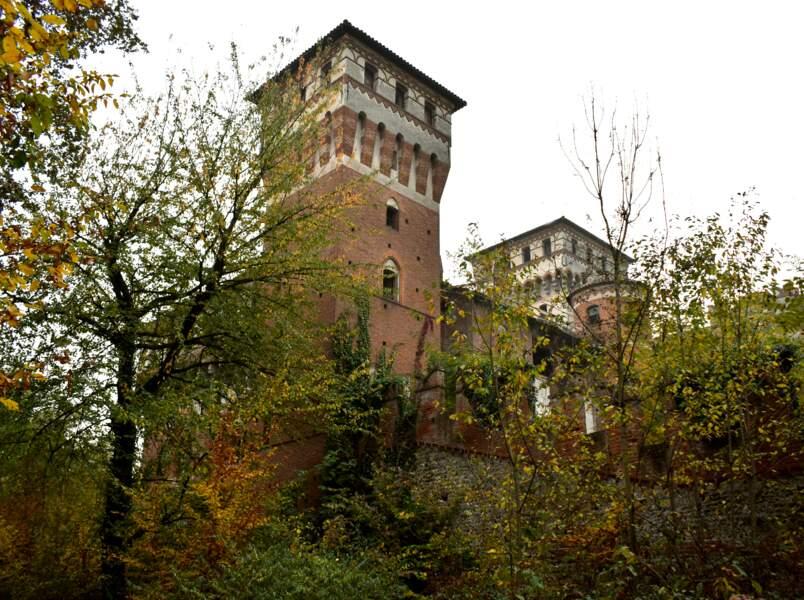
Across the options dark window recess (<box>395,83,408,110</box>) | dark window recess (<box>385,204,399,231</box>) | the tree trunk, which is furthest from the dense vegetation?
dark window recess (<box>395,83,408,110</box>)

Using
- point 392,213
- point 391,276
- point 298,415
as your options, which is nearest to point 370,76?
point 392,213

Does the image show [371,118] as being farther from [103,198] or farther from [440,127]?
[103,198]

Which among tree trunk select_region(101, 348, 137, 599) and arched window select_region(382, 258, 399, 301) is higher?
arched window select_region(382, 258, 399, 301)

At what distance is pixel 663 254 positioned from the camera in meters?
8.02

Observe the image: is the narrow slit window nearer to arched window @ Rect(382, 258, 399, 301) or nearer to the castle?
the castle

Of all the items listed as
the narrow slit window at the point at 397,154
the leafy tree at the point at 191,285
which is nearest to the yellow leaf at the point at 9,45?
the leafy tree at the point at 191,285

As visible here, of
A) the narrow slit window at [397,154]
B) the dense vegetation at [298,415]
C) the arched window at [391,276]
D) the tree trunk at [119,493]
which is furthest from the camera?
the narrow slit window at [397,154]

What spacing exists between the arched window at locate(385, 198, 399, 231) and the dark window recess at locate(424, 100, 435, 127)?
3.98 m

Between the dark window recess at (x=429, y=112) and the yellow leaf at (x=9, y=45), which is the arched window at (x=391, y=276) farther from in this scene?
the yellow leaf at (x=9, y=45)

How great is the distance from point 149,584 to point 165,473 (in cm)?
268

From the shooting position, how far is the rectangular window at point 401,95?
1019 inches

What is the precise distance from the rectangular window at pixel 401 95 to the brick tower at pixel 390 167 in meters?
0.03

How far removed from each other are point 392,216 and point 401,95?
4.74 metres

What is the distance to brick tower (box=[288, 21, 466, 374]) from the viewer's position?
22.4 meters
